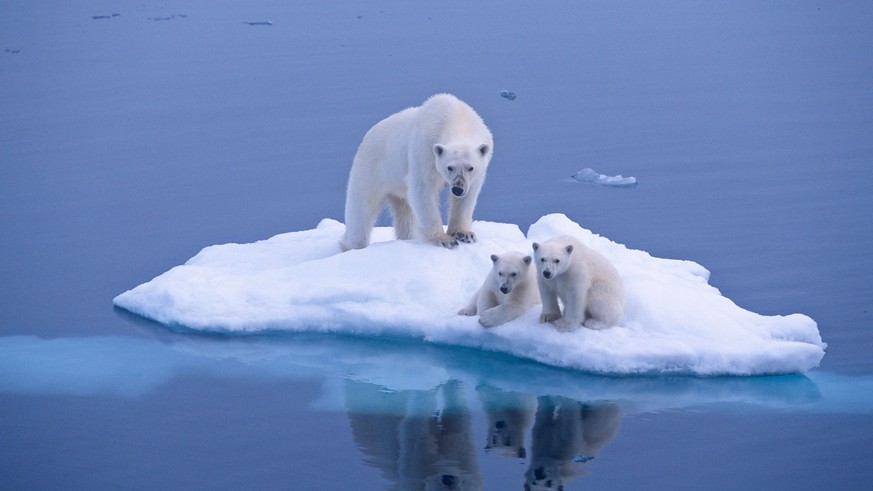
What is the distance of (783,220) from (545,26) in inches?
567

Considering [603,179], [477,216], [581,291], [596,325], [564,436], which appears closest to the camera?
[564,436]

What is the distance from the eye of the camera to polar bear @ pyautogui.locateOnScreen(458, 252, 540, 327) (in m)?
6.50

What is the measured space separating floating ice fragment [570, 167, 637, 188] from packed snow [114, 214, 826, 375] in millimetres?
2680

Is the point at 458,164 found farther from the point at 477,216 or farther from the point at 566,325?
the point at 477,216

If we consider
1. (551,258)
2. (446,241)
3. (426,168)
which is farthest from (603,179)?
(551,258)

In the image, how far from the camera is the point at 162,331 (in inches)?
303

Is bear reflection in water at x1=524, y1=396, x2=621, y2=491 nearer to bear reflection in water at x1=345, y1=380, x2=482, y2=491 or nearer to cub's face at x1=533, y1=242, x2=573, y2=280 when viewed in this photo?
bear reflection in water at x1=345, y1=380, x2=482, y2=491

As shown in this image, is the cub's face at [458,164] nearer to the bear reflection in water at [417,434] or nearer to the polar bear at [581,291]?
the polar bear at [581,291]

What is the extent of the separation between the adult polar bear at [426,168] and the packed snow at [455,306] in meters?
0.23

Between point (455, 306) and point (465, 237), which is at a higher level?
point (465, 237)

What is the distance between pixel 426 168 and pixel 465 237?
1.92 ft

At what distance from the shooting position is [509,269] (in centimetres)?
648

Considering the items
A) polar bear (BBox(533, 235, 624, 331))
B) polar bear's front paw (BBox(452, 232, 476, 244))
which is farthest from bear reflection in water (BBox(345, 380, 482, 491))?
polar bear's front paw (BBox(452, 232, 476, 244))

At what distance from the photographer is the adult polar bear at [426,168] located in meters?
7.31
